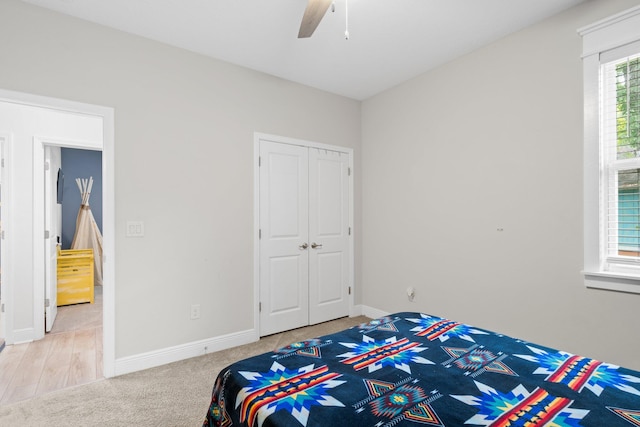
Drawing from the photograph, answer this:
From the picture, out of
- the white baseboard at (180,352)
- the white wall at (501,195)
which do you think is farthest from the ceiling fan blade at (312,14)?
the white baseboard at (180,352)

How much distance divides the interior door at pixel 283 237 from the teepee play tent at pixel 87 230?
4.02 meters

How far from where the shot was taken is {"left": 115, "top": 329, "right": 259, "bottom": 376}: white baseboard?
2.55m

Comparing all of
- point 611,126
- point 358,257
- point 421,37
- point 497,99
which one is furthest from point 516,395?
point 358,257

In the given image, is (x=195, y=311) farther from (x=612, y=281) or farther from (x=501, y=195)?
(x=612, y=281)

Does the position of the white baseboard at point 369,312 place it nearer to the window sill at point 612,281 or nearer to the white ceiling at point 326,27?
the window sill at point 612,281

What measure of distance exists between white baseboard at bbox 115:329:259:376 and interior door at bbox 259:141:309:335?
25cm

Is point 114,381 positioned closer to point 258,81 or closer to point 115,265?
point 115,265

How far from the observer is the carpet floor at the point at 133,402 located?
1.96 meters

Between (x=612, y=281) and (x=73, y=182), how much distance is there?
728 cm

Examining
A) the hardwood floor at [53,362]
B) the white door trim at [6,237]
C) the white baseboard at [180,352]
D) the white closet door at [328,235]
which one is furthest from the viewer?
the white closet door at [328,235]

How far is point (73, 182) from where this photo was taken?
5.62 m

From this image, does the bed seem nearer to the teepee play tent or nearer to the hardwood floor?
the hardwood floor

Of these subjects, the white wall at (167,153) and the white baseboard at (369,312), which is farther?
the white baseboard at (369,312)

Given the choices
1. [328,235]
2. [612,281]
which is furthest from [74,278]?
[612,281]
